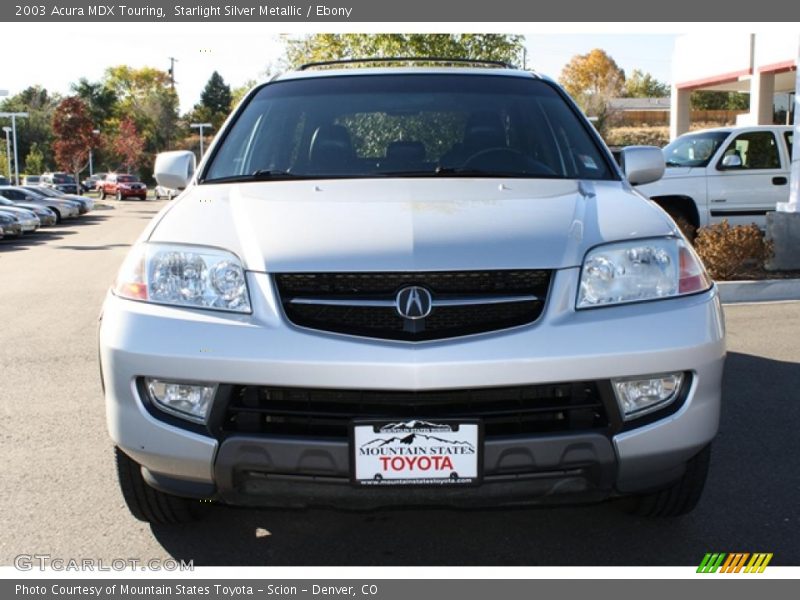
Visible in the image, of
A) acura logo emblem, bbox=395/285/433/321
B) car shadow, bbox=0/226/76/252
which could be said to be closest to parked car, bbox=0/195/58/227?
car shadow, bbox=0/226/76/252

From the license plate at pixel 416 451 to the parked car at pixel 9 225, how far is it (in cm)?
2153

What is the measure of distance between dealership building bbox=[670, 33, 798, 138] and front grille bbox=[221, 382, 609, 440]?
2100 centimetres

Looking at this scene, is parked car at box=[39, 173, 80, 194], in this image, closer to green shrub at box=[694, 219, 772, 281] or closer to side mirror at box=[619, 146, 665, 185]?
green shrub at box=[694, 219, 772, 281]

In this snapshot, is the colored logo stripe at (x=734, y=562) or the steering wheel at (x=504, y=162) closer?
the colored logo stripe at (x=734, y=562)

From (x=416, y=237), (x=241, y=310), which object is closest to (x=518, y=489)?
(x=416, y=237)

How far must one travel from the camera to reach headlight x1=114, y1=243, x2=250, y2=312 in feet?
8.68

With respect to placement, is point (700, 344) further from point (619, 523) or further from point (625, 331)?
point (619, 523)

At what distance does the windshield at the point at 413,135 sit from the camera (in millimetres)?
3672

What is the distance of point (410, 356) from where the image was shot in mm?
2434

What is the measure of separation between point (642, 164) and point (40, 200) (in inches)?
1236

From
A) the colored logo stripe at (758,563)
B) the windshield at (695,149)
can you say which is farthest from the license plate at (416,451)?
the windshield at (695,149)

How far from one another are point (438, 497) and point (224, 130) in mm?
2133

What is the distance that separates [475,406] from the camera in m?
2.52

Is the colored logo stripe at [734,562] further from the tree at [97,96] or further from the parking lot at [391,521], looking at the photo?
the tree at [97,96]
